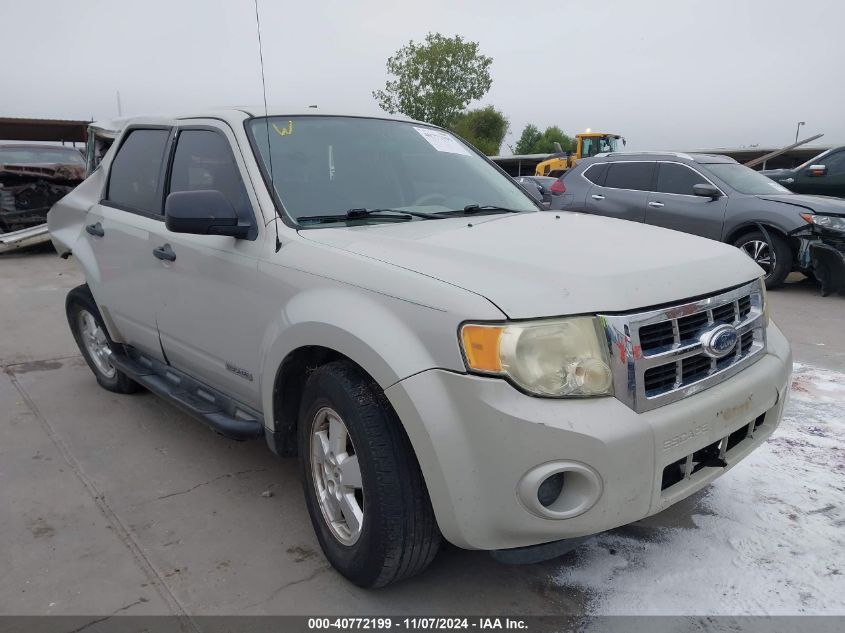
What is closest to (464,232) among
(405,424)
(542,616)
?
(405,424)

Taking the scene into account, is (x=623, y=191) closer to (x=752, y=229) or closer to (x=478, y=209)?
(x=752, y=229)

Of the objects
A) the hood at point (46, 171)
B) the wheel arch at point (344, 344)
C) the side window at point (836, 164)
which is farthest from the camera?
the hood at point (46, 171)

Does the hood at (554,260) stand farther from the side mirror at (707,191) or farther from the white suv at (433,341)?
the side mirror at (707,191)

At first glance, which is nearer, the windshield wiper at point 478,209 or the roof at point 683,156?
the windshield wiper at point 478,209

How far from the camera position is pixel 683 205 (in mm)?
8648

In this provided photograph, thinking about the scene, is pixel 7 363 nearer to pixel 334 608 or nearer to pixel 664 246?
pixel 334 608

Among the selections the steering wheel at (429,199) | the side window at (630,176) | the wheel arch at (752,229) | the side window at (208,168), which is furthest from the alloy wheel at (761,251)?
the side window at (208,168)

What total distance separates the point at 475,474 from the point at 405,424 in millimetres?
262

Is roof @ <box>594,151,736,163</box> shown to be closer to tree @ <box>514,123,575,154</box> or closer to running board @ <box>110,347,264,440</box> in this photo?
running board @ <box>110,347,264,440</box>

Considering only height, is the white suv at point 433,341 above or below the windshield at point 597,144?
below

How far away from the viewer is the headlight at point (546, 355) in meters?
1.98

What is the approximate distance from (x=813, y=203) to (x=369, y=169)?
656 cm

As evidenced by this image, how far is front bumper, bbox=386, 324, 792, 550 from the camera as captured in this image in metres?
1.95

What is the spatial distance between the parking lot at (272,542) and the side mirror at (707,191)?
15.3ft
